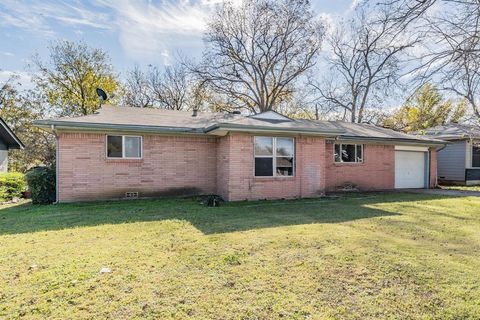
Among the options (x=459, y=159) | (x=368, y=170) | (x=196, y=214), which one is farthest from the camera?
(x=459, y=159)

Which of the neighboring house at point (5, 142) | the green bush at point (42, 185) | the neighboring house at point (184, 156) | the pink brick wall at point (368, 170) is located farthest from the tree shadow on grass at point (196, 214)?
the neighboring house at point (5, 142)

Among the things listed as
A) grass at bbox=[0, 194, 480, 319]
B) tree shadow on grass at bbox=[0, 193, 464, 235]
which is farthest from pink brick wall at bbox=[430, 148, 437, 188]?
grass at bbox=[0, 194, 480, 319]

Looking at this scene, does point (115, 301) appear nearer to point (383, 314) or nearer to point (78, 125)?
point (383, 314)

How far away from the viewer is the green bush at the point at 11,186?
11789 mm

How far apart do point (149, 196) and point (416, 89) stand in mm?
9168

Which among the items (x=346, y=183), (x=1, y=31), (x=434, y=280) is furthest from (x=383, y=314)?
(x=1, y=31)

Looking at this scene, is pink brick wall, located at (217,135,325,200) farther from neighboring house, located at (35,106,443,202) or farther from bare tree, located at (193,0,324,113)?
bare tree, located at (193,0,324,113)

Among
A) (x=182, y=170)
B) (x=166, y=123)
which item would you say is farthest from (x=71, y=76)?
(x=182, y=170)

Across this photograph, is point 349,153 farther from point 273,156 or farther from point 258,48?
point 258,48

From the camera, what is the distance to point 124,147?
35.0 ft

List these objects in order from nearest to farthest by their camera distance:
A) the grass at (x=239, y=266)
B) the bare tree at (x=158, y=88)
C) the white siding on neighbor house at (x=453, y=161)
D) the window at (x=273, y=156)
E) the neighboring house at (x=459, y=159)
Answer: the grass at (x=239, y=266) → the window at (x=273, y=156) → the neighboring house at (x=459, y=159) → the white siding on neighbor house at (x=453, y=161) → the bare tree at (x=158, y=88)

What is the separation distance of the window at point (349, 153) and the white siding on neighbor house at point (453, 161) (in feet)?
23.7

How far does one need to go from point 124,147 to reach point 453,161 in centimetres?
1887

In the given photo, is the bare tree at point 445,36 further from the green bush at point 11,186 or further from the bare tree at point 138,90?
the bare tree at point 138,90
